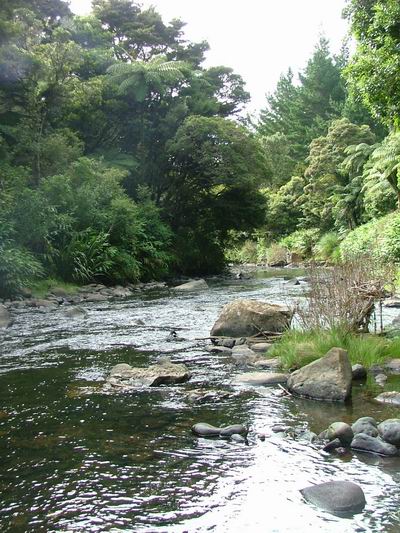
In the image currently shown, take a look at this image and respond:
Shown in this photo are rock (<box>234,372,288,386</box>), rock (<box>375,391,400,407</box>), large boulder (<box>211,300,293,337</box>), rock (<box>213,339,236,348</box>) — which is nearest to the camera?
rock (<box>375,391,400,407</box>)

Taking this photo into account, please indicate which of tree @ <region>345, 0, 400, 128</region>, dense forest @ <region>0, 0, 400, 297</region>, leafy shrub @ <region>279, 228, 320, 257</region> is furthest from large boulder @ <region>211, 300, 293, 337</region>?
leafy shrub @ <region>279, 228, 320, 257</region>

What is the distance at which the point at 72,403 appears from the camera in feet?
20.0

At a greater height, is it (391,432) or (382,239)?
(382,239)

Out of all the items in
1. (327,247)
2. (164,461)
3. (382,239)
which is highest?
(382,239)

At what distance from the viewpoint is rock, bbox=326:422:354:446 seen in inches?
187

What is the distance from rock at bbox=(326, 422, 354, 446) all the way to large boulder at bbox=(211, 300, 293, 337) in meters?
5.07

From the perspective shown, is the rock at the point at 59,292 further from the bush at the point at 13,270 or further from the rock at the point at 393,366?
the rock at the point at 393,366

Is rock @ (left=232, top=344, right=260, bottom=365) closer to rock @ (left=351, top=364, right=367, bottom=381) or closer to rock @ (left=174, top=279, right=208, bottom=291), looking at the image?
rock @ (left=351, top=364, right=367, bottom=381)

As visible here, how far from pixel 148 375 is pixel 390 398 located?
2858 mm

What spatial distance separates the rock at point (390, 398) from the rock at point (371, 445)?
132cm

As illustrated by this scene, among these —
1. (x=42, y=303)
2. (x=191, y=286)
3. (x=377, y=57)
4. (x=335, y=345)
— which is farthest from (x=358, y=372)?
(x=191, y=286)

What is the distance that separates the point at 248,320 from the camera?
10.1m

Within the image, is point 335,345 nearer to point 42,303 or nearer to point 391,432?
point 391,432

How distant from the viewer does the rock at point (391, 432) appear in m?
4.67
